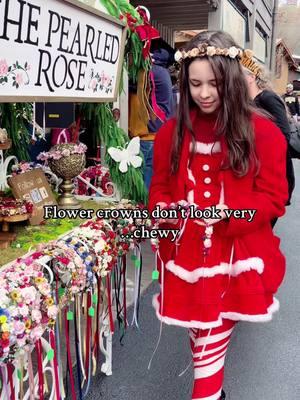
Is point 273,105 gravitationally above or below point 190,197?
above

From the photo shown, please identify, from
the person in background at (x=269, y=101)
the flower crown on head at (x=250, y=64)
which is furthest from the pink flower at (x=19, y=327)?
the person in background at (x=269, y=101)

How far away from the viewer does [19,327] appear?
4.32 feet

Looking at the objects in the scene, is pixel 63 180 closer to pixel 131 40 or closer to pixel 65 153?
pixel 65 153

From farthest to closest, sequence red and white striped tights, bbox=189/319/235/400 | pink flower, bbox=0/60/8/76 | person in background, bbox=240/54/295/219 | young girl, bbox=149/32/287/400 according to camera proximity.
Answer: person in background, bbox=240/54/295/219, red and white striped tights, bbox=189/319/235/400, young girl, bbox=149/32/287/400, pink flower, bbox=0/60/8/76

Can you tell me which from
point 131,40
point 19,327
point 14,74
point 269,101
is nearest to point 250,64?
point 269,101

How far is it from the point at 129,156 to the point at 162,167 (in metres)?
0.61

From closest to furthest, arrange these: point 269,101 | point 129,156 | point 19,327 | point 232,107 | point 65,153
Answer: point 19,327, point 232,107, point 65,153, point 129,156, point 269,101

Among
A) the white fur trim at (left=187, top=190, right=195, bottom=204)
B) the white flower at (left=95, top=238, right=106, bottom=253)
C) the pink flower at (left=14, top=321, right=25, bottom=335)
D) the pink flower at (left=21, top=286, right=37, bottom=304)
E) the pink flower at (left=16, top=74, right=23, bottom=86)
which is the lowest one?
the pink flower at (left=14, top=321, right=25, bottom=335)

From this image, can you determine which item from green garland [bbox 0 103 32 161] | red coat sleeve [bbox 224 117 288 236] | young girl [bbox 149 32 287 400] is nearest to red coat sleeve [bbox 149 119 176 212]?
young girl [bbox 149 32 287 400]

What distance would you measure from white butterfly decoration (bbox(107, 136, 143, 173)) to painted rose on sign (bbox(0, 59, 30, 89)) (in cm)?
78

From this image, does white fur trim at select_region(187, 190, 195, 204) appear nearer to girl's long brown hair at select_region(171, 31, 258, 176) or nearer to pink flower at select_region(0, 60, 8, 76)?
girl's long brown hair at select_region(171, 31, 258, 176)

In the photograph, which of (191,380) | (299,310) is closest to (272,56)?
(299,310)

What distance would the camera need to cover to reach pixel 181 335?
9.59 feet

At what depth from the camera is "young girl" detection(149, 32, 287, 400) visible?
1.54 metres
